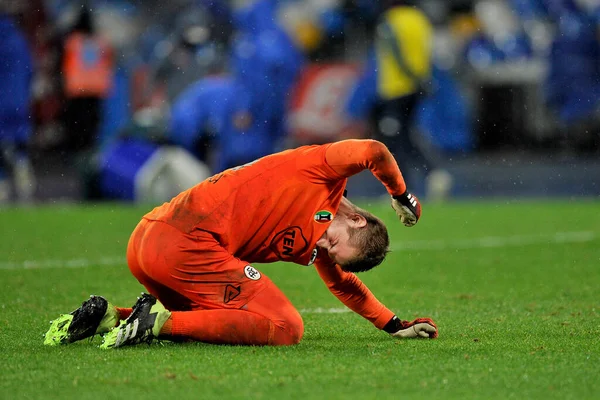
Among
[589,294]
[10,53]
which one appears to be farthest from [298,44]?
[589,294]

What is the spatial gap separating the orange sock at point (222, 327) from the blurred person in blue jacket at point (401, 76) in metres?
10.4

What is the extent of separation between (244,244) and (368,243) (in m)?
0.57

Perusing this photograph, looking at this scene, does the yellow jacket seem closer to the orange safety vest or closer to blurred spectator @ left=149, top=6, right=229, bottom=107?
blurred spectator @ left=149, top=6, right=229, bottom=107

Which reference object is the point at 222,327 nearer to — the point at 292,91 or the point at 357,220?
the point at 357,220

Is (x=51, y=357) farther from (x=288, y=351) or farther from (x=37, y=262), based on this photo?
(x=37, y=262)

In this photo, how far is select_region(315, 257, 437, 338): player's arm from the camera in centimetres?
557

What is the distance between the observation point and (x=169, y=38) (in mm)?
19766

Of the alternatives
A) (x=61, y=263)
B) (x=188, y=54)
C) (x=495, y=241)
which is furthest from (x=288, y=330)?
(x=188, y=54)

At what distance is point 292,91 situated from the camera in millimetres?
18438

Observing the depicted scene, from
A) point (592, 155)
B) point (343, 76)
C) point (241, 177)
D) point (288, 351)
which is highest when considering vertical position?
point (241, 177)

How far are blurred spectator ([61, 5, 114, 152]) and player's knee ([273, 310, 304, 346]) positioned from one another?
12.5 metres

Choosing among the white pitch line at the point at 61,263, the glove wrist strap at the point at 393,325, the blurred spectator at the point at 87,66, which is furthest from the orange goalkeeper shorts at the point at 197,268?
the blurred spectator at the point at 87,66

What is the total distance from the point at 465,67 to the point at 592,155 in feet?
8.65

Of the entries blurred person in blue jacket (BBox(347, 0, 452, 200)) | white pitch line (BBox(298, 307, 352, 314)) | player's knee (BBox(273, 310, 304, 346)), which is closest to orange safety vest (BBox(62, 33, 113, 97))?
blurred person in blue jacket (BBox(347, 0, 452, 200))
